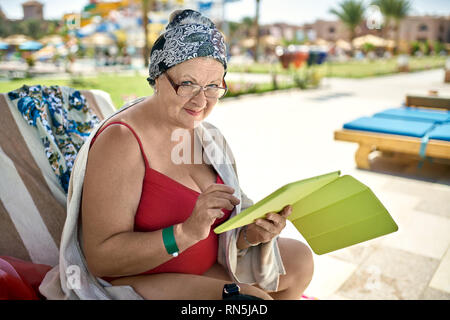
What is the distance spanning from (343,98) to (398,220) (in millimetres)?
8781

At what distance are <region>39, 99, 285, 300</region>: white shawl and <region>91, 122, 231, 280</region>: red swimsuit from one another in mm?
142

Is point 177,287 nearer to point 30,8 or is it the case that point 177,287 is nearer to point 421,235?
point 421,235

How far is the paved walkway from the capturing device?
8.32ft

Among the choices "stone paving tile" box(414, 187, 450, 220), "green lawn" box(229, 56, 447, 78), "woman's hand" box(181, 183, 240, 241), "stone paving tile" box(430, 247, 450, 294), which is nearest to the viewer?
"woman's hand" box(181, 183, 240, 241)

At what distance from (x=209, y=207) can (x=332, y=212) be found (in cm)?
51

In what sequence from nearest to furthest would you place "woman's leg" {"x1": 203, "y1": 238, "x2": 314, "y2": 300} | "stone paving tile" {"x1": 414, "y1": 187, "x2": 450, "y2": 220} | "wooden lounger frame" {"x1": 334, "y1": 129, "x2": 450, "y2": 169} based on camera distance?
1. "woman's leg" {"x1": 203, "y1": 238, "x2": 314, "y2": 300}
2. "stone paving tile" {"x1": 414, "y1": 187, "x2": 450, "y2": 220}
3. "wooden lounger frame" {"x1": 334, "y1": 129, "x2": 450, "y2": 169}

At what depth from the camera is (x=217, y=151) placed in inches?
64.9

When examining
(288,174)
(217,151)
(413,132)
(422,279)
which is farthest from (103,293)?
(413,132)

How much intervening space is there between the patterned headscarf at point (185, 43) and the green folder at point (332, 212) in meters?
0.58

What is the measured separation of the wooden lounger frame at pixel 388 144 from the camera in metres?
4.37

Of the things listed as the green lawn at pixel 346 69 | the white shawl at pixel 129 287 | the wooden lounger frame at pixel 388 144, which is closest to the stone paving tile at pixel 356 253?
the white shawl at pixel 129 287

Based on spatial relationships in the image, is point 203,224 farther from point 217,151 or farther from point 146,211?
point 217,151

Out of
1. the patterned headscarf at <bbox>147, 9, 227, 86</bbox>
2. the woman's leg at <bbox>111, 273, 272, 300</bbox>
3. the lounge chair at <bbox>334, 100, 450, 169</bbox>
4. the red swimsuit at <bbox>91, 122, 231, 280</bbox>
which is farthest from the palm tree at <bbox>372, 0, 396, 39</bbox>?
the woman's leg at <bbox>111, 273, 272, 300</bbox>

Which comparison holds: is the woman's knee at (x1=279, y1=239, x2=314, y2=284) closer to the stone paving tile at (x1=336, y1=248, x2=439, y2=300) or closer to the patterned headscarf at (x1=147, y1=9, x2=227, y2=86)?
the stone paving tile at (x1=336, y1=248, x2=439, y2=300)
